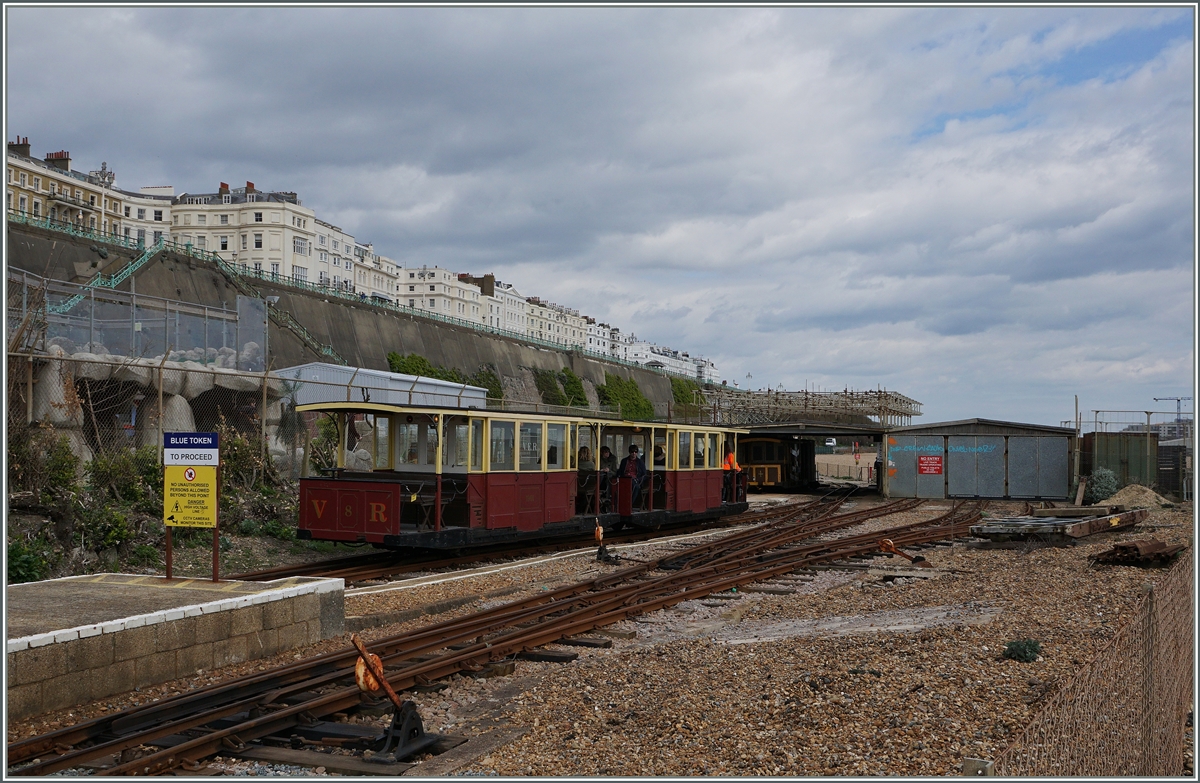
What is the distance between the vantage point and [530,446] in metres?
17.1

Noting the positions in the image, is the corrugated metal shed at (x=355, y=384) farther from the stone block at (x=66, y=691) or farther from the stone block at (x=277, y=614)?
the stone block at (x=66, y=691)

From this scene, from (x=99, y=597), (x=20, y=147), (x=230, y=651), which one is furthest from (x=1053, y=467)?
(x=20, y=147)

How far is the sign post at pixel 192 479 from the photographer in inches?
402

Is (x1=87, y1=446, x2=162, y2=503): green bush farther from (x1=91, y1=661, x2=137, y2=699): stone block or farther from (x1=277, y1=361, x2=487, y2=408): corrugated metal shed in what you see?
(x1=91, y1=661, x2=137, y2=699): stone block

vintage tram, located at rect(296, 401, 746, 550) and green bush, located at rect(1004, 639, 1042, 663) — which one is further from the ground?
vintage tram, located at rect(296, 401, 746, 550)

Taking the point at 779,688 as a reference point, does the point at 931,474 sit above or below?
above

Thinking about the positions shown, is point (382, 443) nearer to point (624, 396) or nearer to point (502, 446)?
point (502, 446)

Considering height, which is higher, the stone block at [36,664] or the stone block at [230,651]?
the stone block at [36,664]

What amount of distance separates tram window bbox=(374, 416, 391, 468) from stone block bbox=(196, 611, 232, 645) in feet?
25.6

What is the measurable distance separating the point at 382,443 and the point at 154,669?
8690mm

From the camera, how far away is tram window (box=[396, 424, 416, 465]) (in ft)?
53.2

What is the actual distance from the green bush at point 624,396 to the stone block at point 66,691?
70.2m

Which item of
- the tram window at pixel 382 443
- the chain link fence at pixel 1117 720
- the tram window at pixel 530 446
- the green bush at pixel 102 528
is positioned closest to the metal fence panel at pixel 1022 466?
the tram window at pixel 530 446

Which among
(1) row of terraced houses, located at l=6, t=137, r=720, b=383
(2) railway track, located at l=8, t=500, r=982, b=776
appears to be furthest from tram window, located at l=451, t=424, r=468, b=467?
(1) row of terraced houses, located at l=6, t=137, r=720, b=383
